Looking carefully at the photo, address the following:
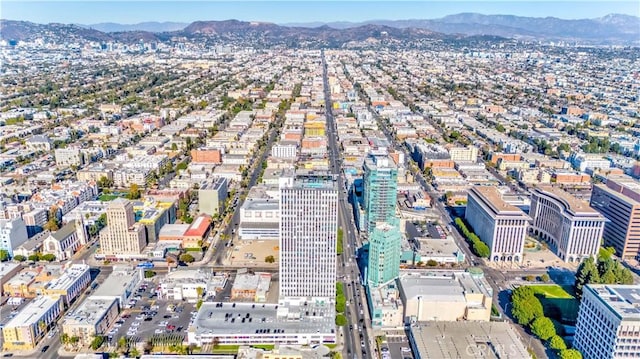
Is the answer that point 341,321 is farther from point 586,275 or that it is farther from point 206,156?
point 206,156

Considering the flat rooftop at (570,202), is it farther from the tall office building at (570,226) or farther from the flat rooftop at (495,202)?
the flat rooftop at (495,202)

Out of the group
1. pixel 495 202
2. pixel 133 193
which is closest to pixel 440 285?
pixel 495 202

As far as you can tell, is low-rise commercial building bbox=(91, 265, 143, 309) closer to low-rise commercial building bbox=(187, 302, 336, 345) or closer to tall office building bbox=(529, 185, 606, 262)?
low-rise commercial building bbox=(187, 302, 336, 345)

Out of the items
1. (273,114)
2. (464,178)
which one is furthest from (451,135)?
(273,114)

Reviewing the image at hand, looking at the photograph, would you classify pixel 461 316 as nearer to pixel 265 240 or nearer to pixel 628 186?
pixel 265 240

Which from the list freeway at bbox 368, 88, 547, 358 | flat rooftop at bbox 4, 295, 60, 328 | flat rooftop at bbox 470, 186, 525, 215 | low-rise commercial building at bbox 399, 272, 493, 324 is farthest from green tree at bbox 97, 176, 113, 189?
flat rooftop at bbox 470, 186, 525, 215

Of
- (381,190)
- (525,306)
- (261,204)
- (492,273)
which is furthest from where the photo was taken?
(261,204)
